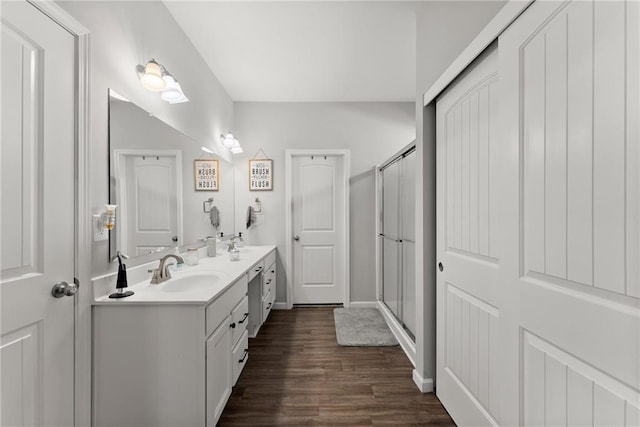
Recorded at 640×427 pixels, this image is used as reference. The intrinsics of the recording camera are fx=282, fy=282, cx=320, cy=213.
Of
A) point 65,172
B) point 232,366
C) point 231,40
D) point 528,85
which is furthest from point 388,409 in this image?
point 231,40

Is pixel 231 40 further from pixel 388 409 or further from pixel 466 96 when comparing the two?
pixel 388 409

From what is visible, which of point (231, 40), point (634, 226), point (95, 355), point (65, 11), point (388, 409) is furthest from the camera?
point (231, 40)

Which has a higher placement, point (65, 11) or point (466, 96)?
point (65, 11)

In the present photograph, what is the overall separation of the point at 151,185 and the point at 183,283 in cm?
70

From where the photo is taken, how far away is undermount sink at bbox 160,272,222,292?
5.93 feet

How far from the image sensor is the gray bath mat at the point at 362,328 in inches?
107

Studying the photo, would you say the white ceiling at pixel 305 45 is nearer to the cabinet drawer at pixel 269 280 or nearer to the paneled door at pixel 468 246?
the paneled door at pixel 468 246

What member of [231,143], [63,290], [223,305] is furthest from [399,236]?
[63,290]

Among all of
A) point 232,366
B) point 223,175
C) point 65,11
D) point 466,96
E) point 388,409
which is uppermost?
point 65,11

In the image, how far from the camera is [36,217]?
113cm

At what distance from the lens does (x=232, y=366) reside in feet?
6.00

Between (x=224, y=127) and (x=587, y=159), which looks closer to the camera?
(x=587, y=159)

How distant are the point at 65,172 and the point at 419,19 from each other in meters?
2.36

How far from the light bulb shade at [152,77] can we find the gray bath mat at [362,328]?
8.42ft
